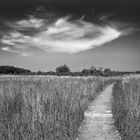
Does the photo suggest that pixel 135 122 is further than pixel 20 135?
Yes

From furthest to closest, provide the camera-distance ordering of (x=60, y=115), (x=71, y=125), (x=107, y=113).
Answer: (x=107, y=113), (x=60, y=115), (x=71, y=125)

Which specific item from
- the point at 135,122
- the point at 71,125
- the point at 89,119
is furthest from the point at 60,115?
the point at 135,122

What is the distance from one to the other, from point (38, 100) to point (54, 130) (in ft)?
3.22

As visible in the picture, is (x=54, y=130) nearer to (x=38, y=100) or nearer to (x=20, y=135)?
(x=20, y=135)

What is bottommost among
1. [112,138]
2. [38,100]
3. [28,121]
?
[112,138]

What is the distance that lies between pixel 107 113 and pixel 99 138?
186 centimetres

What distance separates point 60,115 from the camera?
14.4 ft

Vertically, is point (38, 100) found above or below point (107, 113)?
above

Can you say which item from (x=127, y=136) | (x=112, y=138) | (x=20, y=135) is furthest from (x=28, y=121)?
(x=127, y=136)

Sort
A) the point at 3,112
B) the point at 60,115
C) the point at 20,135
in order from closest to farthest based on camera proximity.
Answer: the point at 20,135 → the point at 60,115 → the point at 3,112

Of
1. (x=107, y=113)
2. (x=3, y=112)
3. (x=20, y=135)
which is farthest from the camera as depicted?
(x=107, y=113)

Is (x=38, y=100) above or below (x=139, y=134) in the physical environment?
above

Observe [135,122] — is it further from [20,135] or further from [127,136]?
[20,135]

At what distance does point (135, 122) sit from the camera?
400 cm
